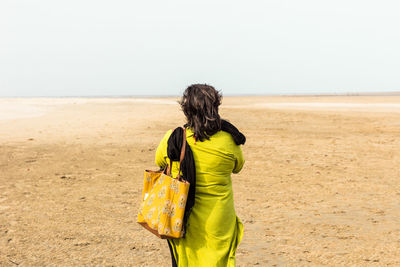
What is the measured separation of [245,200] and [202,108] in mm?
5111

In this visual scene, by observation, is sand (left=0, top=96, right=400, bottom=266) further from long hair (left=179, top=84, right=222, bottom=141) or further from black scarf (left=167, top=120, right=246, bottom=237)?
long hair (left=179, top=84, right=222, bottom=141)

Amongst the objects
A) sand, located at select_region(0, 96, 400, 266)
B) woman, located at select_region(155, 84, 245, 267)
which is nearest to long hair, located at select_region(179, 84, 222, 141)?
woman, located at select_region(155, 84, 245, 267)

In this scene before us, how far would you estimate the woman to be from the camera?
9.14 feet

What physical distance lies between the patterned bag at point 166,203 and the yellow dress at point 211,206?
95 millimetres

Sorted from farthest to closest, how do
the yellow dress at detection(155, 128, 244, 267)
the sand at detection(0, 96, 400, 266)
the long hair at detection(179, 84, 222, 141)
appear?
the sand at detection(0, 96, 400, 266)
the yellow dress at detection(155, 128, 244, 267)
the long hair at detection(179, 84, 222, 141)

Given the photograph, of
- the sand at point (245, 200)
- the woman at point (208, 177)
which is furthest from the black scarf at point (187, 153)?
the sand at point (245, 200)

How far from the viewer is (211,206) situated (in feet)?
9.75

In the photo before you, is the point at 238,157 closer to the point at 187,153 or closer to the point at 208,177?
the point at 208,177

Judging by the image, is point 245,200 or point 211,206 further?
point 245,200

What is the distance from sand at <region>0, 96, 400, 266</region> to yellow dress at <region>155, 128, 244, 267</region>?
6.37 ft

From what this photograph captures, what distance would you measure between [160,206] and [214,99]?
0.80 m

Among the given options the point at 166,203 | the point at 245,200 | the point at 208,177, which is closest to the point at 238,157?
the point at 208,177

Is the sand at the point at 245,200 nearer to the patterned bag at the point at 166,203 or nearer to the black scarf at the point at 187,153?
the patterned bag at the point at 166,203

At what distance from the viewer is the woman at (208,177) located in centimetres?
279
